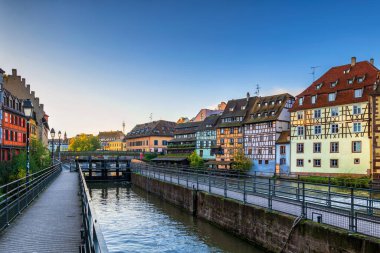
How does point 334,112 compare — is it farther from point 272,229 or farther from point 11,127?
point 11,127

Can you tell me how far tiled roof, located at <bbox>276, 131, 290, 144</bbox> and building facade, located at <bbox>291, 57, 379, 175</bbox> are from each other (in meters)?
1.33

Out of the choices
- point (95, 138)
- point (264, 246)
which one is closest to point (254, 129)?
point (264, 246)

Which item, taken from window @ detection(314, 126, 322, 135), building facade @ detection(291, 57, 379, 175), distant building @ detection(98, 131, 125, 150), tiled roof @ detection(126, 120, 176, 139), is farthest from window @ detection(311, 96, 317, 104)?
distant building @ detection(98, 131, 125, 150)

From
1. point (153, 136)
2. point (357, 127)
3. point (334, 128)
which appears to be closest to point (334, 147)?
point (334, 128)

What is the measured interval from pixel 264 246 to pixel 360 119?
3122 centimetres

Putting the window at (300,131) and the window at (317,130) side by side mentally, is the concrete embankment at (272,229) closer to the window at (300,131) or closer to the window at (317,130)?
the window at (317,130)

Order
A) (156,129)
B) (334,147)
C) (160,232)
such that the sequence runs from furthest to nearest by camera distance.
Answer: (156,129)
(334,147)
(160,232)

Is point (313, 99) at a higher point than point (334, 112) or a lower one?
higher

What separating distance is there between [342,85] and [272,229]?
35141mm

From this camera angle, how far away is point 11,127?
4922 cm

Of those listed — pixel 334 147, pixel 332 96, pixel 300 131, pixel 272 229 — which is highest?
A: pixel 332 96

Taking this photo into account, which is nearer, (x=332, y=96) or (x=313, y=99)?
(x=332, y=96)

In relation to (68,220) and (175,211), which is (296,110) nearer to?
(175,211)

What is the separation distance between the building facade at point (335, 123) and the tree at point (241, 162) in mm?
7869
